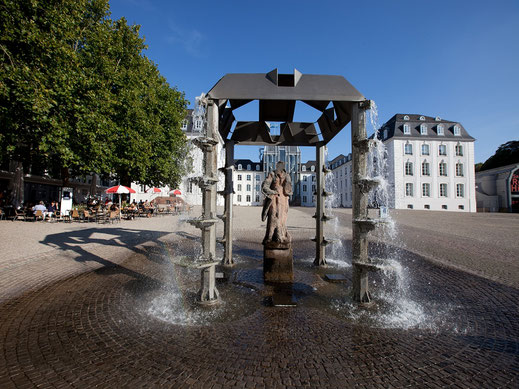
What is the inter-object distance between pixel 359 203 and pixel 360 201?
0.13ft

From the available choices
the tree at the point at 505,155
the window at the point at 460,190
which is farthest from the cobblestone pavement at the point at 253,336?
the tree at the point at 505,155

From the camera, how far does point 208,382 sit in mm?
2359

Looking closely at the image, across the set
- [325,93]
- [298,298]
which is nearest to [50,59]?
[325,93]

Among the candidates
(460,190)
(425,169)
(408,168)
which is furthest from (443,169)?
(408,168)

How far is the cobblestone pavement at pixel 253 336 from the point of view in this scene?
8.05 ft

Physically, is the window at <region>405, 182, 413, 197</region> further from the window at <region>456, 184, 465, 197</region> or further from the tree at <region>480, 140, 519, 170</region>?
the tree at <region>480, 140, 519, 170</region>

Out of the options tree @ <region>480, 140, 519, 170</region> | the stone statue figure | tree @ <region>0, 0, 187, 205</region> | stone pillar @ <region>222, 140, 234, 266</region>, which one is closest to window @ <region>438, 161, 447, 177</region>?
tree @ <region>480, 140, 519, 170</region>

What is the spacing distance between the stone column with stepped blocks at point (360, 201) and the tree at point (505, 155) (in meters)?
70.6

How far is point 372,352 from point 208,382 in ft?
6.38

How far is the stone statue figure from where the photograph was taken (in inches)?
222

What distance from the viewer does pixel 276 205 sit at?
575 cm

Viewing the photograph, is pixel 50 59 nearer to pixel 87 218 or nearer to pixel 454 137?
pixel 87 218

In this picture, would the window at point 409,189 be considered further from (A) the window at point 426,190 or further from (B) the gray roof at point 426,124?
(B) the gray roof at point 426,124

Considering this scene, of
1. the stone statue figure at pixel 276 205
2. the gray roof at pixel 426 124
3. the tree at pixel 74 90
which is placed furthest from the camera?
the gray roof at pixel 426 124
